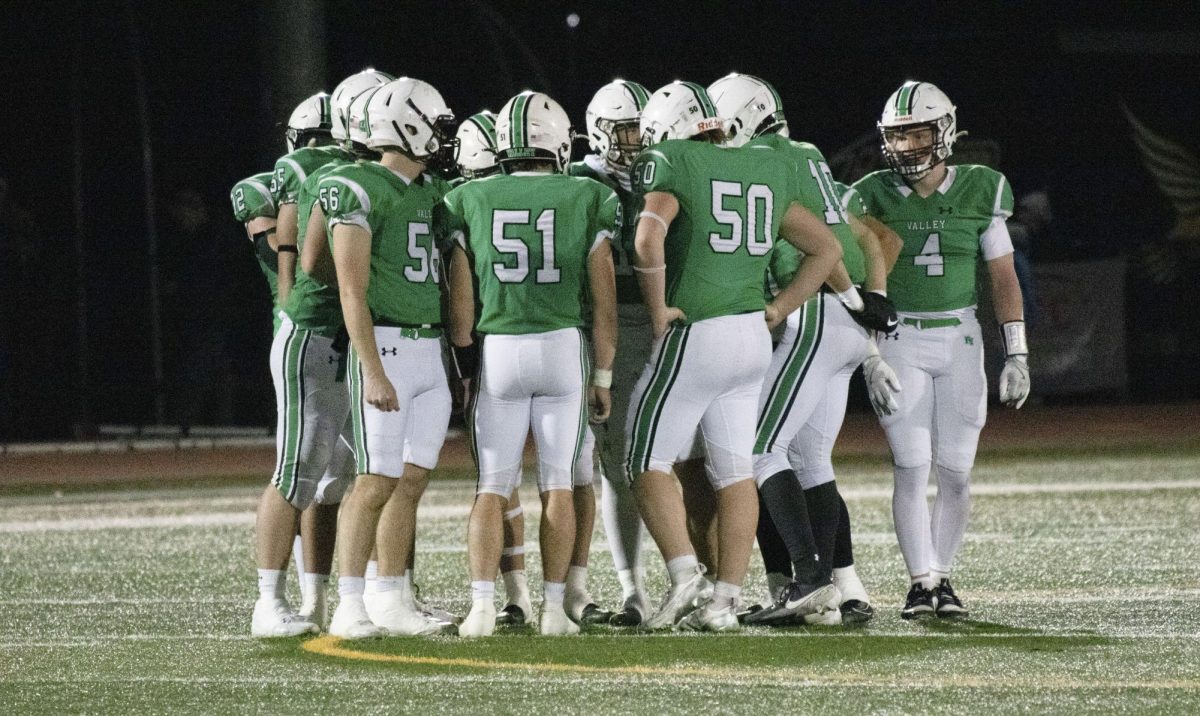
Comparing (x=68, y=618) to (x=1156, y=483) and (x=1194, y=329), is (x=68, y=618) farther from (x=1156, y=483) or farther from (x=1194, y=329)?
(x=1194, y=329)

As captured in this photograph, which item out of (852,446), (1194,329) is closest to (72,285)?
(852,446)

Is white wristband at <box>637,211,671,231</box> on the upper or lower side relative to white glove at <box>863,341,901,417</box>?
upper

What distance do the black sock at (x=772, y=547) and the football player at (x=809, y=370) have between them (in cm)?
6

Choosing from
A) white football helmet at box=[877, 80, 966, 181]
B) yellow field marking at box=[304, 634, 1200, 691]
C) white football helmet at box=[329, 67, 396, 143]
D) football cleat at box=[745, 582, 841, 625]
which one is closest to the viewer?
yellow field marking at box=[304, 634, 1200, 691]

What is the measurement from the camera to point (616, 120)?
24.4ft

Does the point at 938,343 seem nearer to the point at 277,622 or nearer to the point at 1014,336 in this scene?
the point at 1014,336

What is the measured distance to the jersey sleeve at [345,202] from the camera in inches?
264

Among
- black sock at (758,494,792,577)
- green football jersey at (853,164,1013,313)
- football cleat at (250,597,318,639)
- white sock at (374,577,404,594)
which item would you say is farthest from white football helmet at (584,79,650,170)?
football cleat at (250,597,318,639)

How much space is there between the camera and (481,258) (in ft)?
22.8

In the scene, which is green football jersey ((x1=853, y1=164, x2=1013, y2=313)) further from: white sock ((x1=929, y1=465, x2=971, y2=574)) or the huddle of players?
white sock ((x1=929, y1=465, x2=971, y2=574))

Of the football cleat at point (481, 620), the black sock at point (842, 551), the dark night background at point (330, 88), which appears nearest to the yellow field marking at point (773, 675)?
the football cleat at point (481, 620)

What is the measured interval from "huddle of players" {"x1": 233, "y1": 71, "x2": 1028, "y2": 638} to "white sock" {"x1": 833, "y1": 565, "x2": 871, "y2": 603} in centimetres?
1

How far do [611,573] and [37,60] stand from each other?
10.8m

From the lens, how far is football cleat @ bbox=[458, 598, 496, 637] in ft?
22.8
